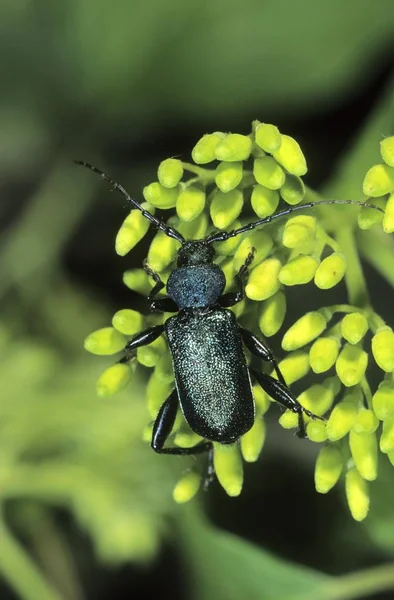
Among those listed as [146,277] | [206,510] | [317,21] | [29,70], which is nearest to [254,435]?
[146,277]

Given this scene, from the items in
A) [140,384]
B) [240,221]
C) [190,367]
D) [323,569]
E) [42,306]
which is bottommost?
[323,569]

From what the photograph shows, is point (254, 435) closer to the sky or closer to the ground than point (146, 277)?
closer to the ground

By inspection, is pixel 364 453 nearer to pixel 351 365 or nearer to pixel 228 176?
pixel 351 365

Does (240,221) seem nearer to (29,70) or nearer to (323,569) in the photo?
(323,569)

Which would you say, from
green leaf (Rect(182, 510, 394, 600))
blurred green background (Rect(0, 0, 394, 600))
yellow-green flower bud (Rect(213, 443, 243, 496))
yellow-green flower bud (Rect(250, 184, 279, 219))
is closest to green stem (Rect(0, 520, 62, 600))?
blurred green background (Rect(0, 0, 394, 600))

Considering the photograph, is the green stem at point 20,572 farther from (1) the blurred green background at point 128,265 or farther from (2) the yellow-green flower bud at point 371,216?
(2) the yellow-green flower bud at point 371,216

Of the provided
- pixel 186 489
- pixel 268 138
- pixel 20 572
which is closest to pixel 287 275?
pixel 268 138
